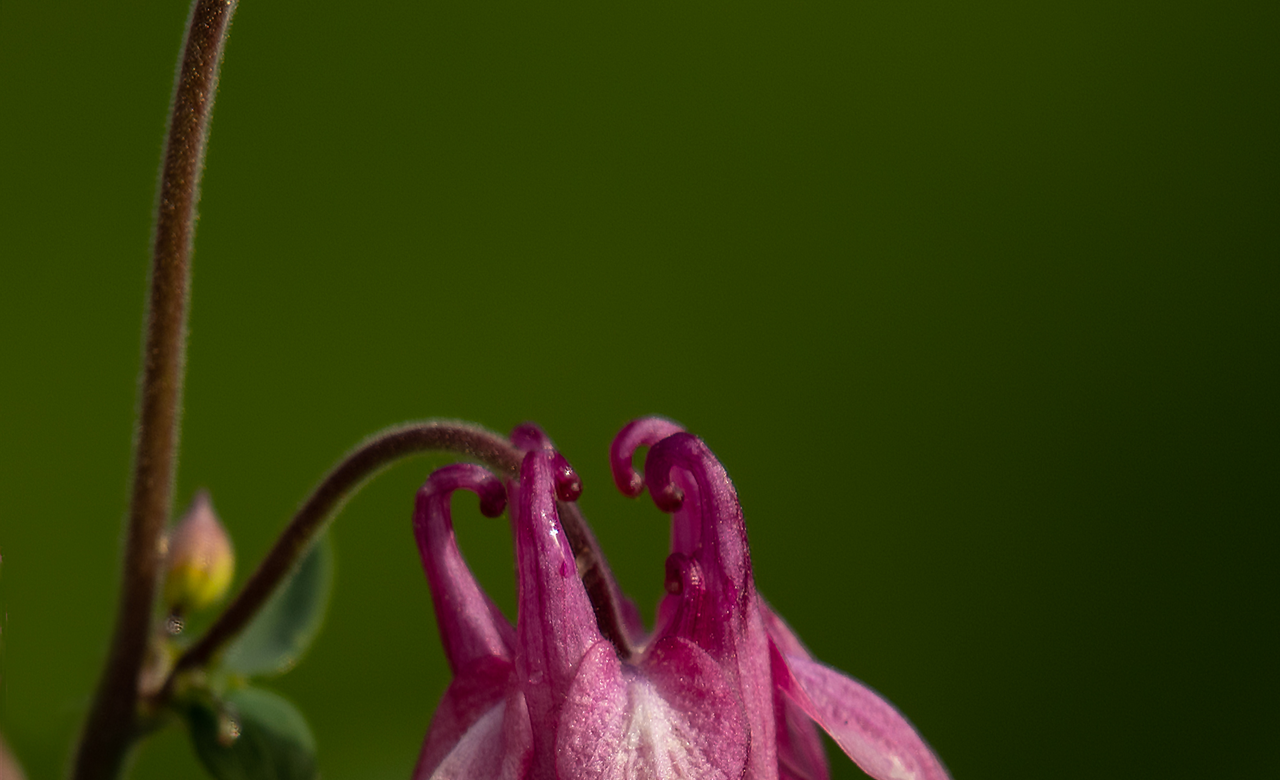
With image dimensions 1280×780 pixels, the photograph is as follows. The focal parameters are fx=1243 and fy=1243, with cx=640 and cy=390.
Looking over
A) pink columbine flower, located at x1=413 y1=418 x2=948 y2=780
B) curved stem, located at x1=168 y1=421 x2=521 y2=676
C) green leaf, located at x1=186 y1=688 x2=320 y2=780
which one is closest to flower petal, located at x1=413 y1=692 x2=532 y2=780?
pink columbine flower, located at x1=413 y1=418 x2=948 y2=780

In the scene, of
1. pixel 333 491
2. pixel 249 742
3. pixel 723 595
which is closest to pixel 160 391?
pixel 333 491

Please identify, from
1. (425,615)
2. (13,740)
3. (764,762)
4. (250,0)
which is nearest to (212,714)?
(764,762)

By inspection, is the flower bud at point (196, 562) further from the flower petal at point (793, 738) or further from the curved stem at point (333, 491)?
the flower petal at point (793, 738)

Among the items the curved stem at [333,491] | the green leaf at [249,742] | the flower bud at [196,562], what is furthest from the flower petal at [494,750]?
the flower bud at [196,562]

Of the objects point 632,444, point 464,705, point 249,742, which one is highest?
point 632,444

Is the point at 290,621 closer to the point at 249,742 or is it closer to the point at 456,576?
the point at 249,742

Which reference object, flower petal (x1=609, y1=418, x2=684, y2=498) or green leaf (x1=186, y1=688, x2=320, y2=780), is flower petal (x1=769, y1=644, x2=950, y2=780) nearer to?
flower petal (x1=609, y1=418, x2=684, y2=498)

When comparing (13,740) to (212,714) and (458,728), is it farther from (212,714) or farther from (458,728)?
(458,728)
